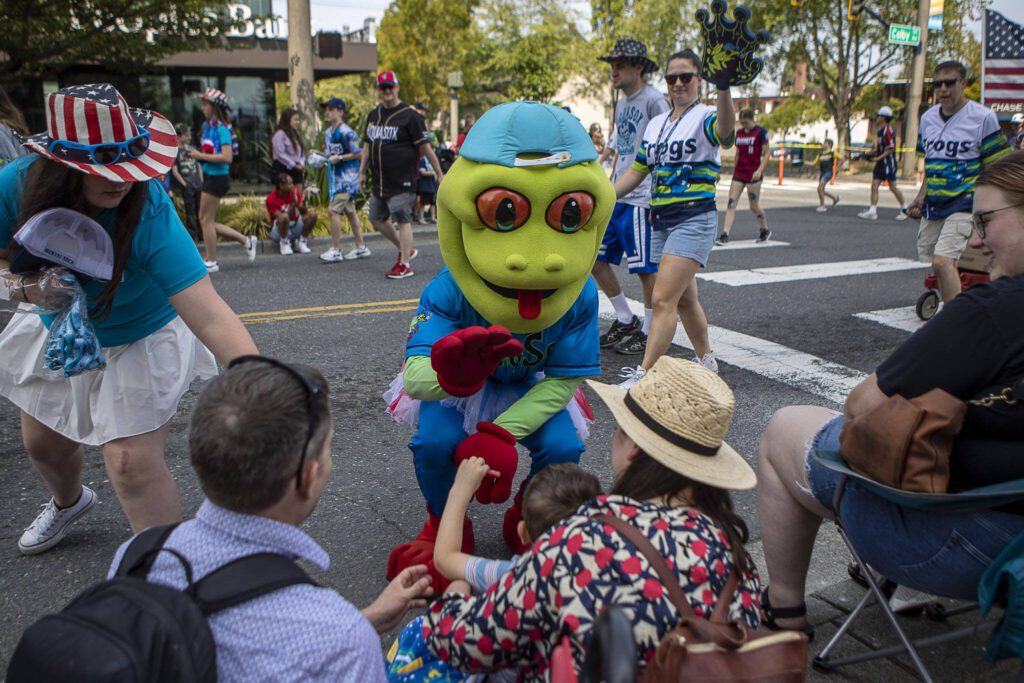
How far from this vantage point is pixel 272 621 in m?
1.46

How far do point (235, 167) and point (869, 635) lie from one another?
20495 mm

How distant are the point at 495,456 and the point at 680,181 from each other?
311cm

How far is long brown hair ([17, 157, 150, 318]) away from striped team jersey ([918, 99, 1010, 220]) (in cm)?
574

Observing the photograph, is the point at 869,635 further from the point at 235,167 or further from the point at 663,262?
the point at 235,167

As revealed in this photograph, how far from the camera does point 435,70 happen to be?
3625 centimetres

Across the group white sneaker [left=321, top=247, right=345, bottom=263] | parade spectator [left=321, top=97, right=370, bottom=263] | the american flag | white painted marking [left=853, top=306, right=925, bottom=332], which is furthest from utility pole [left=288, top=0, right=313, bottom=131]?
the american flag

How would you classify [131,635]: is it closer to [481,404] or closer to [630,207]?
[481,404]

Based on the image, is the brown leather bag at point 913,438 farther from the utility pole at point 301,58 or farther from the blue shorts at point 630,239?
the utility pole at point 301,58

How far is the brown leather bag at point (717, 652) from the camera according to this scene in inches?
62.2

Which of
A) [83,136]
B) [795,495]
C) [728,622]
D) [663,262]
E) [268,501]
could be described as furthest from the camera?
[663,262]

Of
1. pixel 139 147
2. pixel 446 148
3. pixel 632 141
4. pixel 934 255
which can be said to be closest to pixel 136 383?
pixel 139 147

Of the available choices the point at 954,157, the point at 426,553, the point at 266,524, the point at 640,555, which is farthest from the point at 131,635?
the point at 954,157

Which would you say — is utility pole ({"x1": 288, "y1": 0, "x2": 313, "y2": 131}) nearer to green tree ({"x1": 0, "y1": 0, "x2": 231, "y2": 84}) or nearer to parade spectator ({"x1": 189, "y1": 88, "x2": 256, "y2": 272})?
green tree ({"x1": 0, "y1": 0, "x2": 231, "y2": 84})

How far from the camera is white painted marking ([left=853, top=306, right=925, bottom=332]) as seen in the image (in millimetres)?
7164
